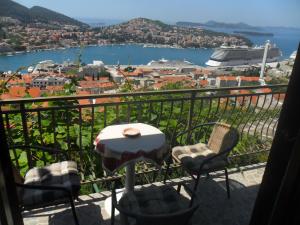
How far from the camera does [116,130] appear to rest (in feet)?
8.95

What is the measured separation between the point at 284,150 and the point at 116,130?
185 centimetres

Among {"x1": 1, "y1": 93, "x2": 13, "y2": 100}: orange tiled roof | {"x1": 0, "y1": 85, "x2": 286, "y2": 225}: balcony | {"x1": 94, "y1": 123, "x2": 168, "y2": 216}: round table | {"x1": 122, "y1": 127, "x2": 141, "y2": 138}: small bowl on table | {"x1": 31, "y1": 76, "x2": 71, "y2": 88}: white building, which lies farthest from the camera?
{"x1": 31, "y1": 76, "x2": 71, "y2": 88}: white building

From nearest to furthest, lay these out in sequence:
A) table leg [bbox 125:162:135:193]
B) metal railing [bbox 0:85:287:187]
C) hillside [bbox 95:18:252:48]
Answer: table leg [bbox 125:162:135:193], metal railing [bbox 0:85:287:187], hillside [bbox 95:18:252:48]

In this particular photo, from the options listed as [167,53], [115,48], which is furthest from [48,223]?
[167,53]

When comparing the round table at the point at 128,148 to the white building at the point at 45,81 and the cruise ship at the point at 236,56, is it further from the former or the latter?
the cruise ship at the point at 236,56

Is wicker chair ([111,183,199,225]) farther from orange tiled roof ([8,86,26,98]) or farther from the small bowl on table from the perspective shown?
orange tiled roof ([8,86,26,98])

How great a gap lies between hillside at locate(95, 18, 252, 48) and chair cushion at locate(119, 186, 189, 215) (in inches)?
805

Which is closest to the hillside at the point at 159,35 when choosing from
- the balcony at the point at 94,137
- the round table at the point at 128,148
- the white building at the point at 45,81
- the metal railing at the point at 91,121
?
the white building at the point at 45,81

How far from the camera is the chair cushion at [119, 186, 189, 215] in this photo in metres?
2.15

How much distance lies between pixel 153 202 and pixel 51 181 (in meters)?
0.98

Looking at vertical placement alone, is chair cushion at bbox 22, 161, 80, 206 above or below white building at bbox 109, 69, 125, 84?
below

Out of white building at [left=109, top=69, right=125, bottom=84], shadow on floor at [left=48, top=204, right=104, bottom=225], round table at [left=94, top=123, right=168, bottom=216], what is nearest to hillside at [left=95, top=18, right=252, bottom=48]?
white building at [left=109, top=69, right=125, bottom=84]

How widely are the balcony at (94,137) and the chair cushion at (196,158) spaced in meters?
0.27

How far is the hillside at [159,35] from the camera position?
3008 centimetres
